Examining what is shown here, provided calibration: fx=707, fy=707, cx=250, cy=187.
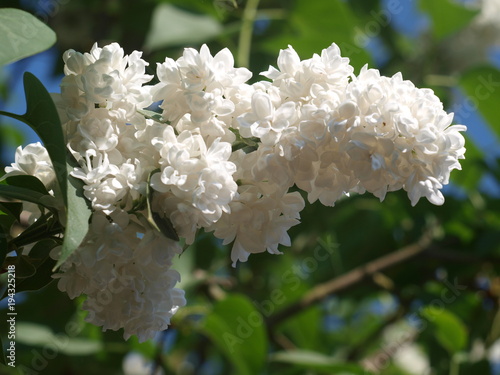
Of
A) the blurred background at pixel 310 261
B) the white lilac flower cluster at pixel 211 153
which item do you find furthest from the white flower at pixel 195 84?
the blurred background at pixel 310 261

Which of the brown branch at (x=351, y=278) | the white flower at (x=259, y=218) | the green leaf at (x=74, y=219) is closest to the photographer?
the green leaf at (x=74, y=219)

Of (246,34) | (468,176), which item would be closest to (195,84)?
(246,34)

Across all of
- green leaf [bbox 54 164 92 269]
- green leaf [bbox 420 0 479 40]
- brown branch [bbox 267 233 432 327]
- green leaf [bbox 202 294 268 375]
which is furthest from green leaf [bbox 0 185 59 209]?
green leaf [bbox 420 0 479 40]

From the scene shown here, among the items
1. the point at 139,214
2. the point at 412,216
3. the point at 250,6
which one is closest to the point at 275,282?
the point at 412,216

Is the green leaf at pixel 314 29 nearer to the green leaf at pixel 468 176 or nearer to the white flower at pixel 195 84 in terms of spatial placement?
the green leaf at pixel 468 176

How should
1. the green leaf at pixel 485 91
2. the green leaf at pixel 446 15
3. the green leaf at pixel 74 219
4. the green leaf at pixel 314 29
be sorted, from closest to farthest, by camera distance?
the green leaf at pixel 74 219 < the green leaf at pixel 314 29 < the green leaf at pixel 485 91 < the green leaf at pixel 446 15

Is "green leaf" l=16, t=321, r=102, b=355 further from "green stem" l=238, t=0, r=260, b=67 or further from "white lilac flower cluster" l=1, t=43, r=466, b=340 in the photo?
"white lilac flower cluster" l=1, t=43, r=466, b=340

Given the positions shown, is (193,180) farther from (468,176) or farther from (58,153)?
(468,176)

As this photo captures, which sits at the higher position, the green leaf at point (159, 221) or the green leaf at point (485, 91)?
the green leaf at point (159, 221)
